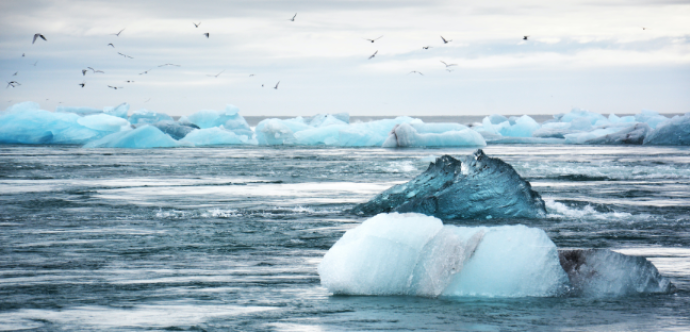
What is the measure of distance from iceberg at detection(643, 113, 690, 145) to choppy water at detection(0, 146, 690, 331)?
17.7 m

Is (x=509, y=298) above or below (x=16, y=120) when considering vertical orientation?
below

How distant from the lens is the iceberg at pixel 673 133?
29500 mm

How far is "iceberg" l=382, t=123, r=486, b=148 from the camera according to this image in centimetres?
3009

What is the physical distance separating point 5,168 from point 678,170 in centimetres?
1477

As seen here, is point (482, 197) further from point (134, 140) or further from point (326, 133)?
point (326, 133)

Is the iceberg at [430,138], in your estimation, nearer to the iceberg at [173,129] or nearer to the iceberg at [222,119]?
Result: the iceberg at [173,129]

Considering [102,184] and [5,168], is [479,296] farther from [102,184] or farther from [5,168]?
[5,168]

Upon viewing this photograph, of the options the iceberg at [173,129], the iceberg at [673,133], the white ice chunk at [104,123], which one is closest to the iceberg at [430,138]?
the iceberg at [673,133]

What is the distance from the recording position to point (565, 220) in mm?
7957

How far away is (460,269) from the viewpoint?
4602 millimetres

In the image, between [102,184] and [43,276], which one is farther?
[102,184]

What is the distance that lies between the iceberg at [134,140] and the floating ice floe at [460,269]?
26.1m

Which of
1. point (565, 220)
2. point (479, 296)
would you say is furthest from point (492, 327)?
point (565, 220)

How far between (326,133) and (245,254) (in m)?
28.3
